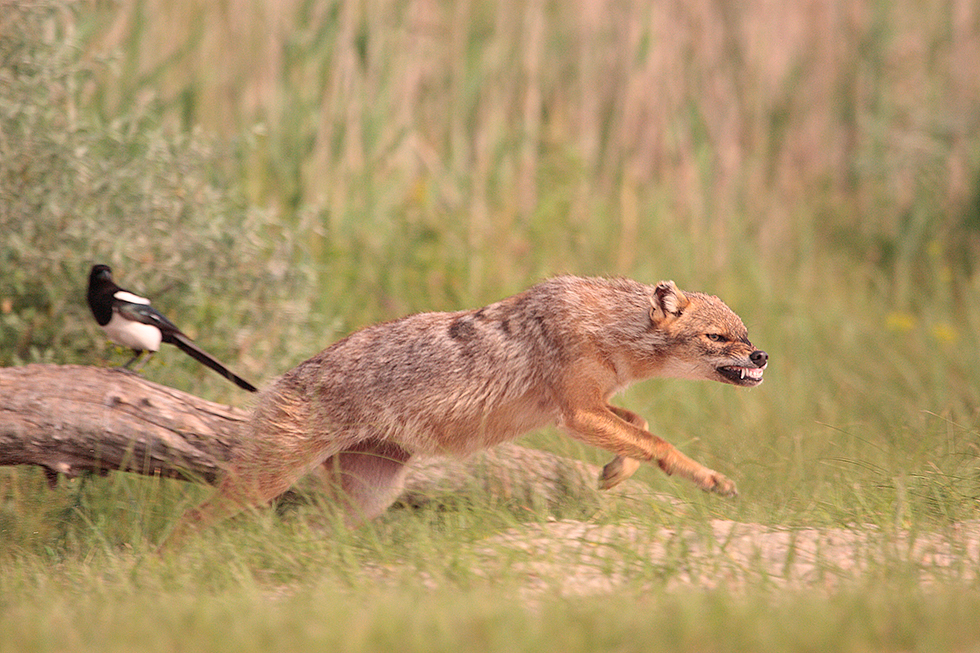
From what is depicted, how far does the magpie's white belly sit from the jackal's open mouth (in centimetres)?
278

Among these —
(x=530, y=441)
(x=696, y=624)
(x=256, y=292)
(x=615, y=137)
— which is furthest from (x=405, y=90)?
(x=696, y=624)

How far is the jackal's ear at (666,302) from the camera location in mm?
4758

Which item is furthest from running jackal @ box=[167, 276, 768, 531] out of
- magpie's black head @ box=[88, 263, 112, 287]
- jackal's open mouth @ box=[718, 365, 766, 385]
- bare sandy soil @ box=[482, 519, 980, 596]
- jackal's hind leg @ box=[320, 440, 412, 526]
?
magpie's black head @ box=[88, 263, 112, 287]

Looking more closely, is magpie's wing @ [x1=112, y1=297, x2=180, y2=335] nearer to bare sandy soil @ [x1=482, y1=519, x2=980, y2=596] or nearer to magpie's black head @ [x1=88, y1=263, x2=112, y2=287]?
magpie's black head @ [x1=88, y1=263, x2=112, y2=287]

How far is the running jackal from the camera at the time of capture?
185 inches

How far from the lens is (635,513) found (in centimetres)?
473

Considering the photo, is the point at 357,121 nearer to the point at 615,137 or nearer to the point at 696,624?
the point at 615,137

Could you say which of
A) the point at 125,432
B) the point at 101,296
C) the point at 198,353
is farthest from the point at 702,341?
the point at 101,296

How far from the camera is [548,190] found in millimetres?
8898

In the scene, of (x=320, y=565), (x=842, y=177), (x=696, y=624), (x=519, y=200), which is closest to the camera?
(x=696, y=624)

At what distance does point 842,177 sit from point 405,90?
4737mm

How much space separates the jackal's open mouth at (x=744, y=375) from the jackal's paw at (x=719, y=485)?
453 millimetres

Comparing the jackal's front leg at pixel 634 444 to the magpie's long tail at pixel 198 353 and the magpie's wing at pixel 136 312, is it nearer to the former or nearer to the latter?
the magpie's long tail at pixel 198 353

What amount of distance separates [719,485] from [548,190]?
4756 mm
